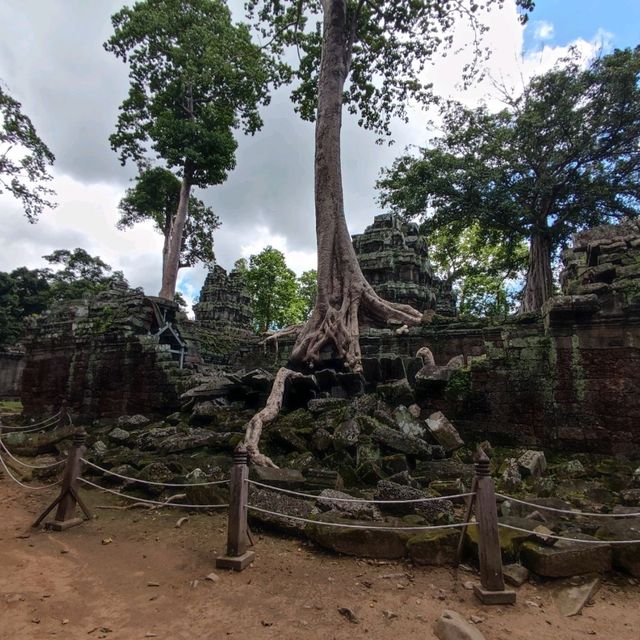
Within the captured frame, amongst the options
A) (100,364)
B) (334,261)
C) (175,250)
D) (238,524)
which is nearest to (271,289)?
(175,250)

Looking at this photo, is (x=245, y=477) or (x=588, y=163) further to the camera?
(x=588, y=163)

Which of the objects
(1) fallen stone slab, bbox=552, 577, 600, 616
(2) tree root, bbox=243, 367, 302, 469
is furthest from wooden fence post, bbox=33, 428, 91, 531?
(1) fallen stone slab, bbox=552, 577, 600, 616

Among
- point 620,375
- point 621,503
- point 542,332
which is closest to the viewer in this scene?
point 621,503

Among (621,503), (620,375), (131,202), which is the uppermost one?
(131,202)

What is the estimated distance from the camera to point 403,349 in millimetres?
8367

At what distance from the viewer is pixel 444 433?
5.51 meters

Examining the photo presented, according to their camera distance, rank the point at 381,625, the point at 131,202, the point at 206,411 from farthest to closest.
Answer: the point at 131,202, the point at 206,411, the point at 381,625

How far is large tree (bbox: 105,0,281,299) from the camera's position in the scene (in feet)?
61.6

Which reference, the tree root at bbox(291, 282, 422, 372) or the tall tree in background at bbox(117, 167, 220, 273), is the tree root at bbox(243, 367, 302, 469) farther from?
the tall tree in background at bbox(117, 167, 220, 273)

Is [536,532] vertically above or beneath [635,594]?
above

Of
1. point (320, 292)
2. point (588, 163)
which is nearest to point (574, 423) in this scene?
point (320, 292)

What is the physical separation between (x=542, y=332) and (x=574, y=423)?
135 cm

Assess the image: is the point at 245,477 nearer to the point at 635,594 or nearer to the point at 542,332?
the point at 635,594

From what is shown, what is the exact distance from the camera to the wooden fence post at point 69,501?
14.4 feet
